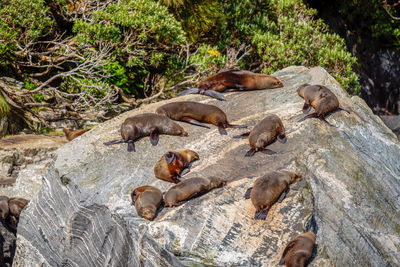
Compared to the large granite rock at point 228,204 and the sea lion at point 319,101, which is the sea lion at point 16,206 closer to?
the large granite rock at point 228,204

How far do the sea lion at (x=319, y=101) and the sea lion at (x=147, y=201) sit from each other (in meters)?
2.33

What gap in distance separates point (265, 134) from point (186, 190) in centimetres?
132

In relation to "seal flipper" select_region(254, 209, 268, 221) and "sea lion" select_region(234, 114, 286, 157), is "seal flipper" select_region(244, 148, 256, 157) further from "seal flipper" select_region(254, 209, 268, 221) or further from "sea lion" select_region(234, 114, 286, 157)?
"seal flipper" select_region(254, 209, 268, 221)

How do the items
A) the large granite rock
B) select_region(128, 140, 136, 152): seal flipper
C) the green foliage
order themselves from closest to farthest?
the large granite rock → select_region(128, 140, 136, 152): seal flipper → the green foliage

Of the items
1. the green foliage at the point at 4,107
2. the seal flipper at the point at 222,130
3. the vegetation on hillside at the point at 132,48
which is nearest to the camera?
the seal flipper at the point at 222,130

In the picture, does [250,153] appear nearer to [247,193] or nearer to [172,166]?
[247,193]

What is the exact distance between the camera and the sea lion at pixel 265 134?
5434 mm

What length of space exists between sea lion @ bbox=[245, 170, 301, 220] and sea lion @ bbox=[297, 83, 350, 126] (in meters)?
1.45

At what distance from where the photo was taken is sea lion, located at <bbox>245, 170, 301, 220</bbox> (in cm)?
449

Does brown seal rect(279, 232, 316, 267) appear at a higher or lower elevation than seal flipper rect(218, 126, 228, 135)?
lower

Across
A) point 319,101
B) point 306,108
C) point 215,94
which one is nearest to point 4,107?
point 215,94

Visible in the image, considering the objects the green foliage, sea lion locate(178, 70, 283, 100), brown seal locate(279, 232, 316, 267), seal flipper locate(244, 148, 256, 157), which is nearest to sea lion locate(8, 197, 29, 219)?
the green foliage

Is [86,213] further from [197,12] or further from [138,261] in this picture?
[197,12]

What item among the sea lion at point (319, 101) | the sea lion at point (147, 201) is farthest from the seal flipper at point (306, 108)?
the sea lion at point (147, 201)
